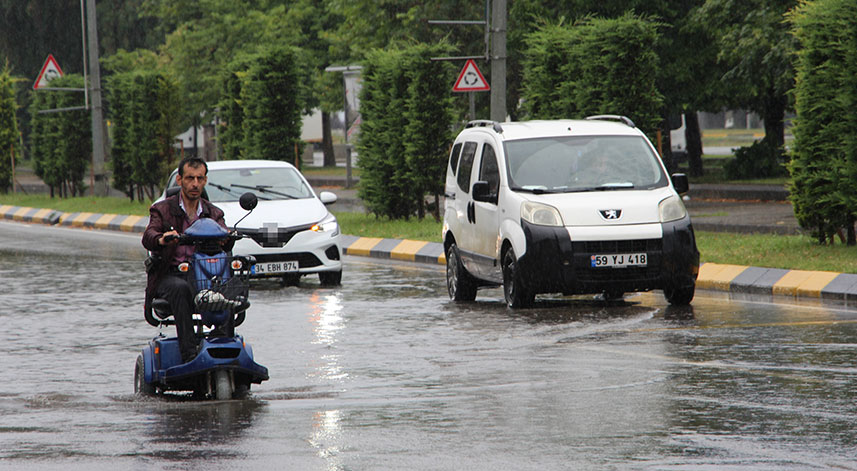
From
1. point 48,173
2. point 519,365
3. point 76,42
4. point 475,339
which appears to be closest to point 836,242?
point 475,339

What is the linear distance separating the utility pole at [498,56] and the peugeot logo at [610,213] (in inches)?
375

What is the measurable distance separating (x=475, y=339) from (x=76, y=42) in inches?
2185

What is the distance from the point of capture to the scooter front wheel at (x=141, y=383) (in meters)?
9.35

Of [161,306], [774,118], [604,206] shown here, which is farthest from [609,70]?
[774,118]

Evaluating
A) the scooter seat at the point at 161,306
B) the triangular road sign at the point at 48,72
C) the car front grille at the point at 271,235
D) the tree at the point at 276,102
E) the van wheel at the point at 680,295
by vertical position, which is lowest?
the van wheel at the point at 680,295

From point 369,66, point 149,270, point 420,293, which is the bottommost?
point 420,293

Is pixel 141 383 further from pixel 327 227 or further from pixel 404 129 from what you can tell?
pixel 404 129

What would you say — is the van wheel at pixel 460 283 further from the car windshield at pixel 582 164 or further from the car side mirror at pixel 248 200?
the car side mirror at pixel 248 200

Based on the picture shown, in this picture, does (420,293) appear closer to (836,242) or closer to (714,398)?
(836,242)

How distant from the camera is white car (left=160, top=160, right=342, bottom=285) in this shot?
17328 millimetres

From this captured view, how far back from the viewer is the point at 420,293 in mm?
16453

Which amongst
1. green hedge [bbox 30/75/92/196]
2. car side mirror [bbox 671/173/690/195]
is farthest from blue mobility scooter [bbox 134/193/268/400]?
green hedge [bbox 30/75/92/196]

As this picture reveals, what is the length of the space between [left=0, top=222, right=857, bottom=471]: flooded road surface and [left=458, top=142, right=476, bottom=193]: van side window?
132 centimetres

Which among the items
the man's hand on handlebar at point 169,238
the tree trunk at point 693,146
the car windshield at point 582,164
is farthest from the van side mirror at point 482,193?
the tree trunk at point 693,146
